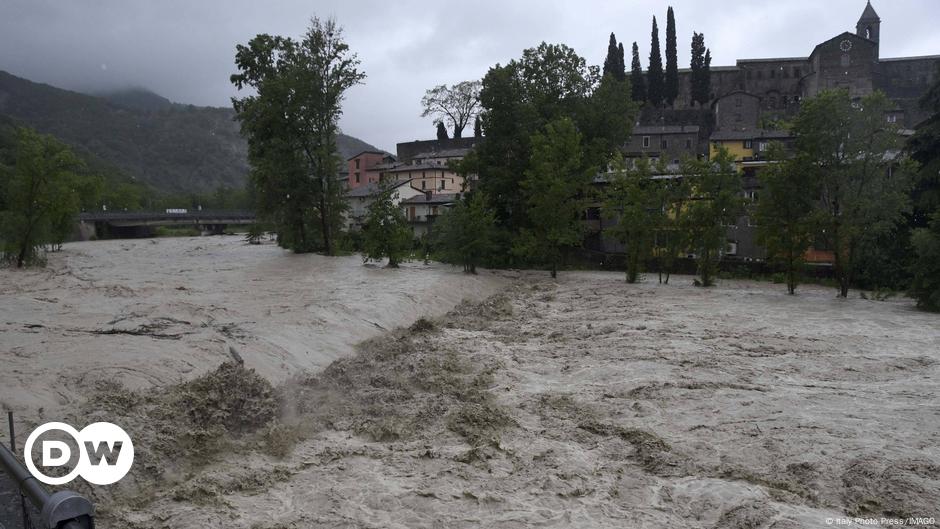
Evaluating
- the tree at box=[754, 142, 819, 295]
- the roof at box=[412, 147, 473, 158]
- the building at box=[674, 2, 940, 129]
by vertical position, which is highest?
the building at box=[674, 2, 940, 129]

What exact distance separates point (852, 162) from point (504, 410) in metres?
23.4

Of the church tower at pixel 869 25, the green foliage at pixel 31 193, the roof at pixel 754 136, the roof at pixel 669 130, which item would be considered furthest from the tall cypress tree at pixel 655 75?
the green foliage at pixel 31 193

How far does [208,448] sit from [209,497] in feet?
4.18

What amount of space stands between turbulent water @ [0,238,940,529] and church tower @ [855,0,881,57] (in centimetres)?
8272

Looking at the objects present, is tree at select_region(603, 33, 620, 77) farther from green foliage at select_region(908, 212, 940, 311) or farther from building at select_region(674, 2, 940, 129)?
green foliage at select_region(908, 212, 940, 311)

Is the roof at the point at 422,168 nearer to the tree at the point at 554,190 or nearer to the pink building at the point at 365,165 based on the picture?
the pink building at the point at 365,165

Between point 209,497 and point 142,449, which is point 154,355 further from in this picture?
point 209,497

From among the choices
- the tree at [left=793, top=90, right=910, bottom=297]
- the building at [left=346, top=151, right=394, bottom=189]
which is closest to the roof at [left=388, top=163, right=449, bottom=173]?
the building at [left=346, top=151, right=394, bottom=189]

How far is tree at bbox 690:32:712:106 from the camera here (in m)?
87.8

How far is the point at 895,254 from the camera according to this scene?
34.6 metres

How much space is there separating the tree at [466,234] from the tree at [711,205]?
10719mm

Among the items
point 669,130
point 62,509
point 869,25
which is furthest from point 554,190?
point 869,25

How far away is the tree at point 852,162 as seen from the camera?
2725cm

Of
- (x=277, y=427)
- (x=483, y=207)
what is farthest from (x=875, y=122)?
(x=277, y=427)
